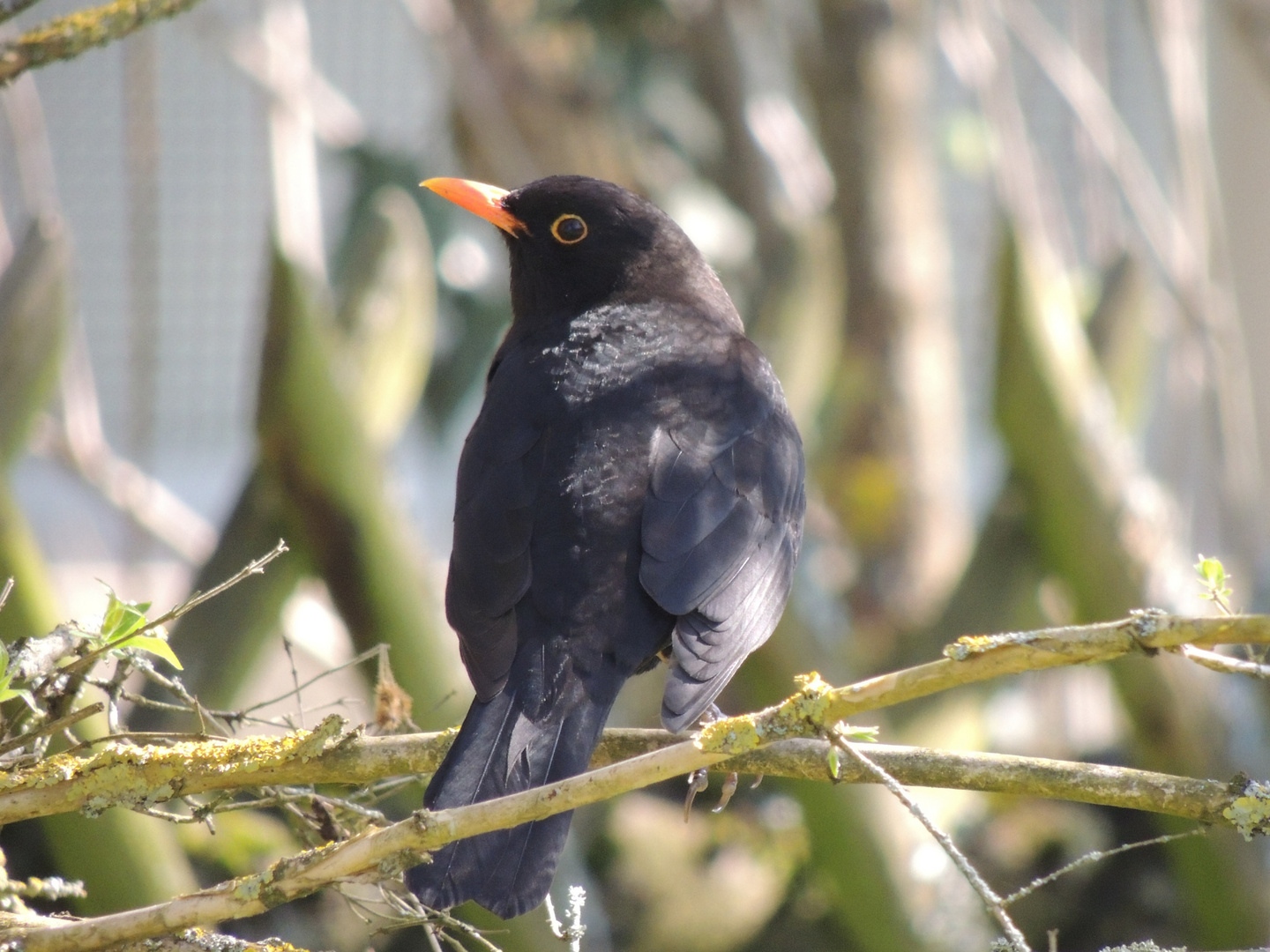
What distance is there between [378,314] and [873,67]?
2717 mm

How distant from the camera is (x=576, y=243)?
3.05m

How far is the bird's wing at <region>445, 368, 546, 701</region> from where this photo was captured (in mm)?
2230

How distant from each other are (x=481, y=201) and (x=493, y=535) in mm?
975

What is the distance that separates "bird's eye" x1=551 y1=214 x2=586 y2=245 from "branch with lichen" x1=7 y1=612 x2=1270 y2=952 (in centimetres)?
155

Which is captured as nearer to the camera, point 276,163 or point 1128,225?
point 276,163

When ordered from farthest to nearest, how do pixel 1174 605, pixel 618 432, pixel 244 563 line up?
pixel 1174 605, pixel 244 563, pixel 618 432

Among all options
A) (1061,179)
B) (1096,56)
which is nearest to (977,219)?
(1061,179)

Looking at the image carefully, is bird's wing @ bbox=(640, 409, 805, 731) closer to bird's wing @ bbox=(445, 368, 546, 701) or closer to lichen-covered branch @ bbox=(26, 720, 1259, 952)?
bird's wing @ bbox=(445, 368, 546, 701)

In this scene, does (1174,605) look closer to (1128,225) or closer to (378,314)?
(1128,225)

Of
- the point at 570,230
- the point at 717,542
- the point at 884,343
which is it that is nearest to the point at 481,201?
the point at 570,230

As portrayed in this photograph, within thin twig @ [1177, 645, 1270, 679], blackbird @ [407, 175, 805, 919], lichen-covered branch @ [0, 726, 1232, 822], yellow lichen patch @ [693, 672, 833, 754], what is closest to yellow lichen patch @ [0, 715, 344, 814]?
lichen-covered branch @ [0, 726, 1232, 822]

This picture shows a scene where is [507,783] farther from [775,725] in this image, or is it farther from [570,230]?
[570,230]

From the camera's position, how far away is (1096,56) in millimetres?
7086

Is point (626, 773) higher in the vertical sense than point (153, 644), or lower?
lower
